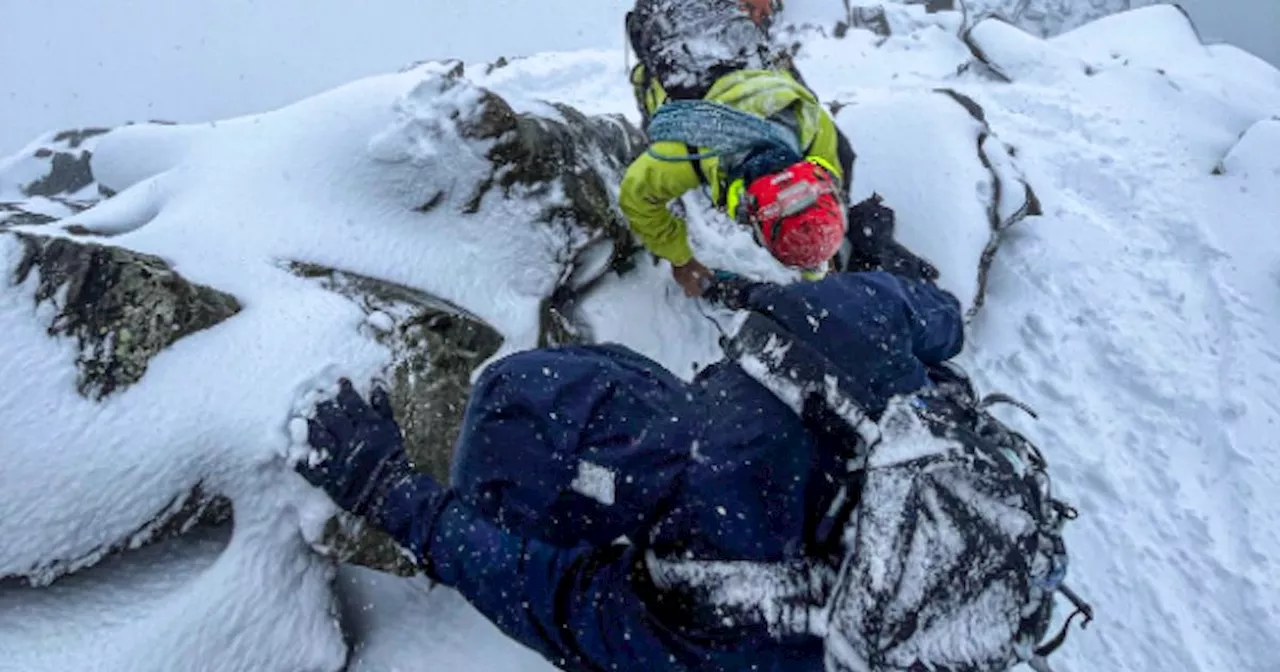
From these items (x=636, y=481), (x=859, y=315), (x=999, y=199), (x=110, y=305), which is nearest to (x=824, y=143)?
(x=859, y=315)

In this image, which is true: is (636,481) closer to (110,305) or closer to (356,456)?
(356,456)

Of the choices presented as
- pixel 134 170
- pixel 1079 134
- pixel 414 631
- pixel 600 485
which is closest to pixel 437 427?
pixel 414 631

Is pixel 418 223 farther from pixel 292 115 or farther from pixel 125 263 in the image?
pixel 125 263

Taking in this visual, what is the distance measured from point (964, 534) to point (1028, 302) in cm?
472

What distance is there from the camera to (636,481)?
90.3 inches

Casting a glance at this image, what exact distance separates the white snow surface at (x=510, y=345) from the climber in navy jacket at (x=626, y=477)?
69 cm

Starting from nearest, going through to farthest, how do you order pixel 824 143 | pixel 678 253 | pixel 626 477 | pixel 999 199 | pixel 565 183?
pixel 626 477
pixel 824 143
pixel 678 253
pixel 565 183
pixel 999 199

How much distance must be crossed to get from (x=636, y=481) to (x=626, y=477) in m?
0.05

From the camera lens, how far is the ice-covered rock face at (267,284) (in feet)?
9.55

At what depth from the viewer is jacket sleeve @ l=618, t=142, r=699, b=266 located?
162 inches

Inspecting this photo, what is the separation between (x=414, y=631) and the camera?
11.3ft

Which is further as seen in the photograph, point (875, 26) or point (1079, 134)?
point (875, 26)

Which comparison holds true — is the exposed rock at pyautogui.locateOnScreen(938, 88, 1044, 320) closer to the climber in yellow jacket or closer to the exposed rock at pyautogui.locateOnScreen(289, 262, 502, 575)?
the climber in yellow jacket

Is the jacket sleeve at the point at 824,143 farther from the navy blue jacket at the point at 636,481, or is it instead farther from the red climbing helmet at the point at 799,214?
the navy blue jacket at the point at 636,481
